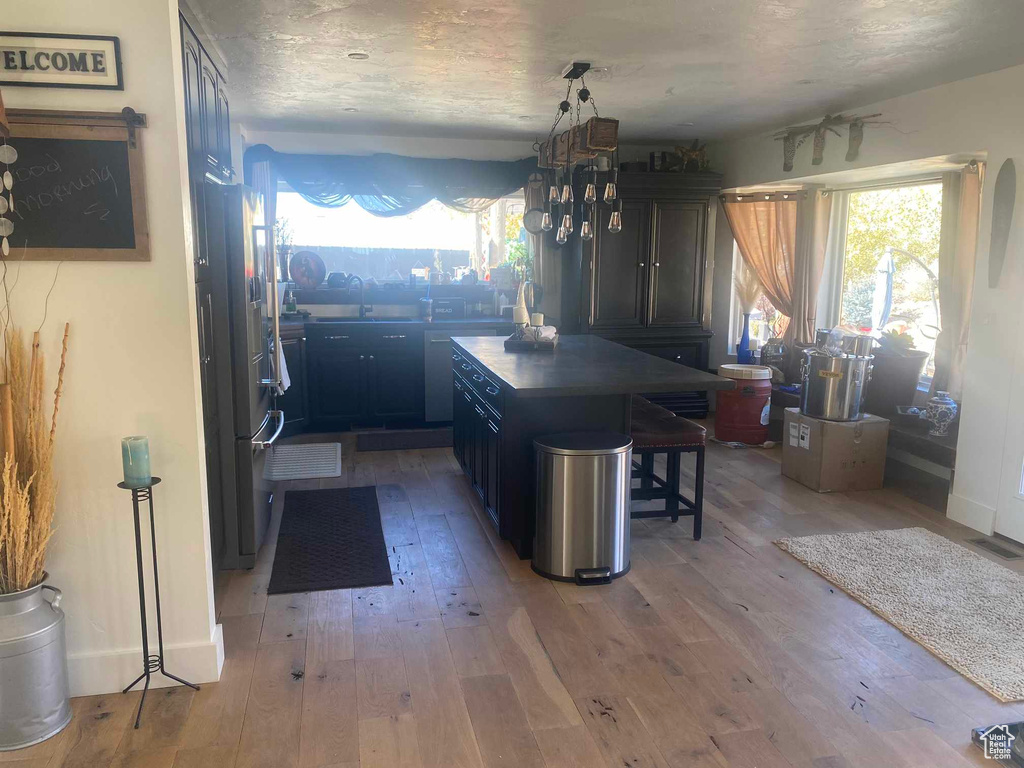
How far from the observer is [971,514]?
4.12 m

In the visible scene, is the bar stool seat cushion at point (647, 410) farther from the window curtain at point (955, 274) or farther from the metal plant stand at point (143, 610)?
the metal plant stand at point (143, 610)

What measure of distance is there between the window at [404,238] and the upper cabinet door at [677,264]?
127 cm

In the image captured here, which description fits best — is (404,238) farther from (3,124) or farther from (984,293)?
(3,124)

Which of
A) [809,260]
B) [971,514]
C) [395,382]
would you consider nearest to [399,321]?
[395,382]

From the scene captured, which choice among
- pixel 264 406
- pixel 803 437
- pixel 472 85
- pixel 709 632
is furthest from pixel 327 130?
pixel 709 632

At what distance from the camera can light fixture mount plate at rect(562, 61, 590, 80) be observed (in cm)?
390

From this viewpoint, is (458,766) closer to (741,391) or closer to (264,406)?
(264,406)

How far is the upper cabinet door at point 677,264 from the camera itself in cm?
650

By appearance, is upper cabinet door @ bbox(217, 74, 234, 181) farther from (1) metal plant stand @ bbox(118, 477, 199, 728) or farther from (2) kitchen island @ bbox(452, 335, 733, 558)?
(1) metal plant stand @ bbox(118, 477, 199, 728)

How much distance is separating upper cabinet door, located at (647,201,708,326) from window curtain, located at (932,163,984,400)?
2103mm

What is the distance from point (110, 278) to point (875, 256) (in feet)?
17.1

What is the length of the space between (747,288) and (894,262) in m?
1.39

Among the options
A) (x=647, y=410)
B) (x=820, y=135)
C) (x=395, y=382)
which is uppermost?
(x=820, y=135)

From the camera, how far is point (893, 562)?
11.7 feet
